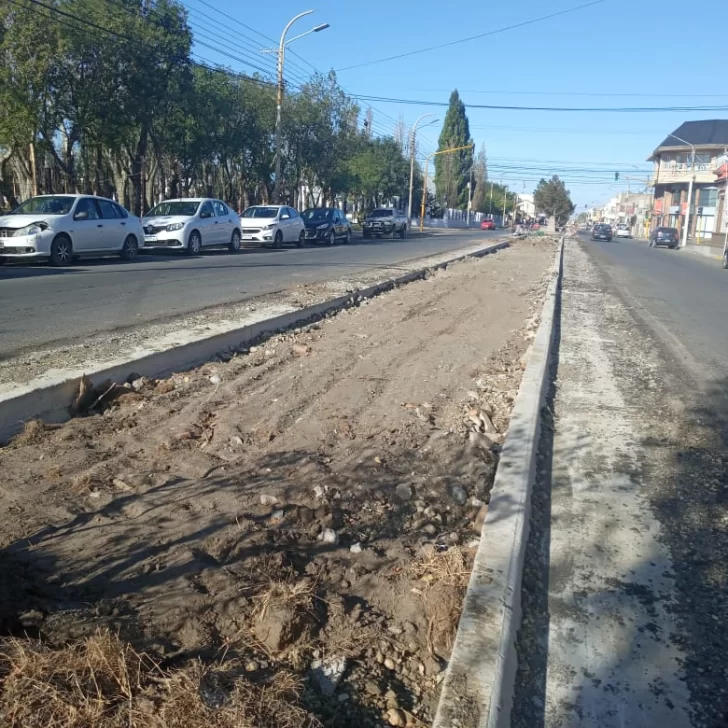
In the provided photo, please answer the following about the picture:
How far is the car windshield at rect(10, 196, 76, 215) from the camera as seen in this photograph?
1727cm

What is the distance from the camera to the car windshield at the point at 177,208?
74.0 feet

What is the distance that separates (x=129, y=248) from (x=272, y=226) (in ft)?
29.3

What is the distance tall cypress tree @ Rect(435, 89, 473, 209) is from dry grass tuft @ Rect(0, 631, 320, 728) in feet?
310

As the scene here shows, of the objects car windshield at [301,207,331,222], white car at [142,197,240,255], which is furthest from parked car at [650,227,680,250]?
white car at [142,197,240,255]

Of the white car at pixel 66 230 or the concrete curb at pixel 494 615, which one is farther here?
the white car at pixel 66 230

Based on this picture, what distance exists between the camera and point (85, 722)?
2.29 metres

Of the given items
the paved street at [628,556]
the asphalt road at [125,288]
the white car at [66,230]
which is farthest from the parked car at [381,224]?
the paved street at [628,556]

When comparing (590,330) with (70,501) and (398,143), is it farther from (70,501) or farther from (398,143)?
(398,143)

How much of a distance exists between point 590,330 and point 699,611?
8560 mm

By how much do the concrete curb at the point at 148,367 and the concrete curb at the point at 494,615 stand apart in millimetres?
3446

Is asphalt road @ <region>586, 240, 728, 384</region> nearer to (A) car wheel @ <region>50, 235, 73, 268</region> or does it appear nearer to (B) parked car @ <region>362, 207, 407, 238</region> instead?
(A) car wheel @ <region>50, 235, 73, 268</region>

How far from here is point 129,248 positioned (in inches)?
758

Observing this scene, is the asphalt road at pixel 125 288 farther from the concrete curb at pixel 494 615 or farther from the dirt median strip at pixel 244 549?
the concrete curb at pixel 494 615

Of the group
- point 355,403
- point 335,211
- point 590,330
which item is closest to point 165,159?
point 335,211
